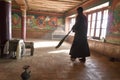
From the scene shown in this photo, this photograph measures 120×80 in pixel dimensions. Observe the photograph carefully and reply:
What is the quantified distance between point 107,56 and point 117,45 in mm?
618

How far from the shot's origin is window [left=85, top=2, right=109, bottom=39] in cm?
494

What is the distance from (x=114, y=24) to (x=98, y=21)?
1.69m

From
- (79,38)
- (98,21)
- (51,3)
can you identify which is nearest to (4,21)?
(79,38)

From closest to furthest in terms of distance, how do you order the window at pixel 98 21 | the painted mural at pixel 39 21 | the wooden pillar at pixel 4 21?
the wooden pillar at pixel 4 21 → the window at pixel 98 21 → the painted mural at pixel 39 21

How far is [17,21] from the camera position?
372 inches

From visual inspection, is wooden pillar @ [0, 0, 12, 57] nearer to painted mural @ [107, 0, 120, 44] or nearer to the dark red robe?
the dark red robe

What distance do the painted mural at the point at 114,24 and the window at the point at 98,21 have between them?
731 millimetres

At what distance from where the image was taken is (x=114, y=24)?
3.88 meters

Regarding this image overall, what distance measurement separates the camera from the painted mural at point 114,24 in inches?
146

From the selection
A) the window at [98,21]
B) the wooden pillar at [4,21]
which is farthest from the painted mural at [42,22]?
A: the wooden pillar at [4,21]

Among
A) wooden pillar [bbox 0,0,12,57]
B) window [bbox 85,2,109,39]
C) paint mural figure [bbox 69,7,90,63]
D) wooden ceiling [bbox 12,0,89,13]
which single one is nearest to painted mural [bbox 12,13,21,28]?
wooden ceiling [bbox 12,0,89,13]

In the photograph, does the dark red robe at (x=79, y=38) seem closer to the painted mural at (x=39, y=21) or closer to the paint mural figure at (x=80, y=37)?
the paint mural figure at (x=80, y=37)

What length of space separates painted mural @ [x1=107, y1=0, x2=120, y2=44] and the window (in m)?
0.73

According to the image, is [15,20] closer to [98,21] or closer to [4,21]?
[4,21]
